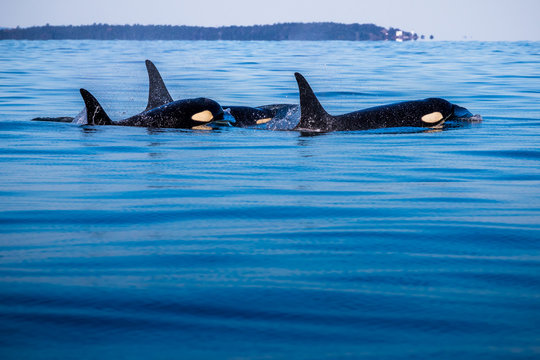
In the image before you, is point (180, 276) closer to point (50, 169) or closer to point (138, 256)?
point (138, 256)

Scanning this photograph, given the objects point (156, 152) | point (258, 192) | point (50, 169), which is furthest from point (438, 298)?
point (156, 152)

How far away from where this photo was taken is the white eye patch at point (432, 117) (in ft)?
33.1

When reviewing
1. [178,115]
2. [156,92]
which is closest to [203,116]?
[178,115]

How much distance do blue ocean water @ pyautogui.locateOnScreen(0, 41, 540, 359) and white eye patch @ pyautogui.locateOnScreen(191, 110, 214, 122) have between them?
215cm

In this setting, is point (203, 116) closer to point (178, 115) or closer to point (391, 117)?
point (178, 115)

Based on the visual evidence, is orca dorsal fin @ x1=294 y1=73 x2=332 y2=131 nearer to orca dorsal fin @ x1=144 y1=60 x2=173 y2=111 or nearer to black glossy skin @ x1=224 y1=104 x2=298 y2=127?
black glossy skin @ x1=224 y1=104 x2=298 y2=127

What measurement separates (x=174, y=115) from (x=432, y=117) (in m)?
3.56

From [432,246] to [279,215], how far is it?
3.58 feet

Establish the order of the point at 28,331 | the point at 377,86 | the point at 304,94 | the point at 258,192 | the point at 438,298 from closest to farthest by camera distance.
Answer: the point at 28,331 → the point at 438,298 → the point at 258,192 → the point at 304,94 → the point at 377,86

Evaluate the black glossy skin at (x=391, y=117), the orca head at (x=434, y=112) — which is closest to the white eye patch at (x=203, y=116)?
the black glossy skin at (x=391, y=117)

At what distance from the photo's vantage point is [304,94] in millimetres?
9797

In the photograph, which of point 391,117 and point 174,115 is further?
point 174,115

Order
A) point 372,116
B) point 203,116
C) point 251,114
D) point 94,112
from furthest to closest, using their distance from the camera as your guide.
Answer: point 251,114
point 94,112
point 203,116
point 372,116

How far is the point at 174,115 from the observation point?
10.5 metres
